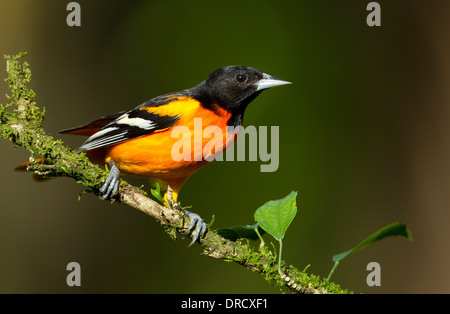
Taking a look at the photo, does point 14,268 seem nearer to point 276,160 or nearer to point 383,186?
point 276,160

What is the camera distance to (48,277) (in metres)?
7.23

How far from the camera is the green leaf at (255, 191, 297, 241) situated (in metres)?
2.43

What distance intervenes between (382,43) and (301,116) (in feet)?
6.57

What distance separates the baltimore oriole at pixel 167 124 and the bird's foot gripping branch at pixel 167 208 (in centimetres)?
50

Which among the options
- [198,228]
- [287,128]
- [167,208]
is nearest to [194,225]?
[198,228]

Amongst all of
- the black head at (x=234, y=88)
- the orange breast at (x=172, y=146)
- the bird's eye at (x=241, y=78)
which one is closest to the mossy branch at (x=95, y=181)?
the orange breast at (x=172, y=146)

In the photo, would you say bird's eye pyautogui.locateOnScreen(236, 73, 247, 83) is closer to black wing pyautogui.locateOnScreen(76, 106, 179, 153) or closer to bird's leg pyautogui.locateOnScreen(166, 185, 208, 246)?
black wing pyautogui.locateOnScreen(76, 106, 179, 153)

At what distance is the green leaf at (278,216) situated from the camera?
7.97 ft

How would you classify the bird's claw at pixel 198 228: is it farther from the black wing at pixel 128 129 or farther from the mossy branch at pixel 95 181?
the black wing at pixel 128 129

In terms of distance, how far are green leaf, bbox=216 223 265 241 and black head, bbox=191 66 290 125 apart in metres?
1.62

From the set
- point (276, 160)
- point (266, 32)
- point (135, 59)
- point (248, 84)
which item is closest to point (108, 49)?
point (135, 59)

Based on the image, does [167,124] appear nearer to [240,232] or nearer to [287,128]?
[240,232]

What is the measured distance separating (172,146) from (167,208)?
112 centimetres

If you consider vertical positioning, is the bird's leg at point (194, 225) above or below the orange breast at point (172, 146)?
below
